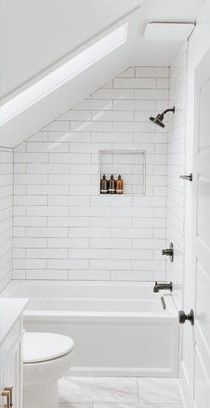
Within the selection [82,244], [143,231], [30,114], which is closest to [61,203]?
[82,244]

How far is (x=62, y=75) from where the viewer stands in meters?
4.25

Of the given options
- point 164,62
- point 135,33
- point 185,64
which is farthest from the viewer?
point 164,62

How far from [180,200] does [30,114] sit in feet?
4.34

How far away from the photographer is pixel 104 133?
5.63m

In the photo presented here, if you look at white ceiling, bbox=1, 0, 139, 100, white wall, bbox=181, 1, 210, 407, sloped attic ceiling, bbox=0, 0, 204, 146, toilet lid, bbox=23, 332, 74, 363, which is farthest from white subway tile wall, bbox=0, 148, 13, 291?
white ceiling, bbox=1, 0, 139, 100

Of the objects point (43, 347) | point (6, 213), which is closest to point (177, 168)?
point (6, 213)

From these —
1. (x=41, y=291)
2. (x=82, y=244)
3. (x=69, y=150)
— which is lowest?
(x=41, y=291)

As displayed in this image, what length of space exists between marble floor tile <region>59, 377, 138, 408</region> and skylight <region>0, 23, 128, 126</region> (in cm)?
196

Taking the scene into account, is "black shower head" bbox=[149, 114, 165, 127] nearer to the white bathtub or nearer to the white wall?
the white wall

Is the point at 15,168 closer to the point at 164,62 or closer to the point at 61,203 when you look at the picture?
the point at 61,203

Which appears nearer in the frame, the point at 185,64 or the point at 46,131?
the point at 185,64

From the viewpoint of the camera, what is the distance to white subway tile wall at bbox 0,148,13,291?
5.18 m

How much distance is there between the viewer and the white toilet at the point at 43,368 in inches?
141

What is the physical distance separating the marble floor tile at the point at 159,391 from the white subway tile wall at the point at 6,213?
156cm
